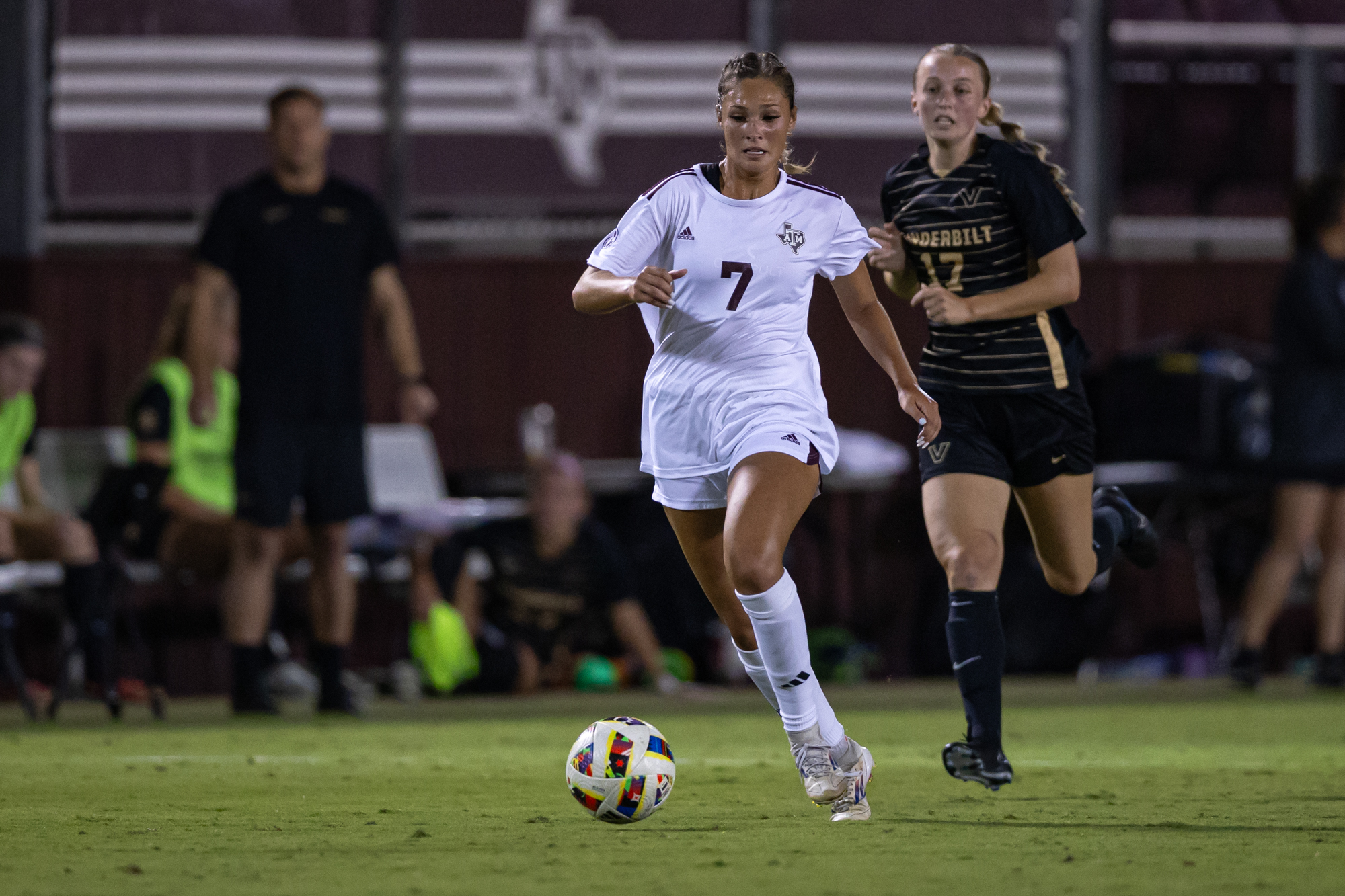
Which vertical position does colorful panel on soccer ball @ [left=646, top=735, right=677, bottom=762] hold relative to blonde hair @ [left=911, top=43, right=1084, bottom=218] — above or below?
below

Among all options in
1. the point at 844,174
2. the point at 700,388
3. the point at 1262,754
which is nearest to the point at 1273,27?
the point at 844,174

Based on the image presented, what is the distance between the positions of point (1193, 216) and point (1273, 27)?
150 centimetres

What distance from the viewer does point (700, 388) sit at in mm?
5496

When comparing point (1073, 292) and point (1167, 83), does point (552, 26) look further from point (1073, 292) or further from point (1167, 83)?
point (1073, 292)

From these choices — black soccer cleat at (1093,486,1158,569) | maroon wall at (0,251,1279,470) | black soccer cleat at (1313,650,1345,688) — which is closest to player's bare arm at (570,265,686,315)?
black soccer cleat at (1093,486,1158,569)

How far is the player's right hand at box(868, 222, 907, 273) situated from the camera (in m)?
6.27

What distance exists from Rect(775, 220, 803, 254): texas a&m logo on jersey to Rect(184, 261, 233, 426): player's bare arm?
15.1ft

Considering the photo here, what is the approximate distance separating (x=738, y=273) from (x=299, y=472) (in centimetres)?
438

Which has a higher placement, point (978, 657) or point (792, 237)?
point (792, 237)

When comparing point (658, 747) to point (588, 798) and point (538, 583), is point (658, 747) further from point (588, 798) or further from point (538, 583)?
point (538, 583)

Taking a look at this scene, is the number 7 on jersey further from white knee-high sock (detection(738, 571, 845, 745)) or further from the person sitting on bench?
the person sitting on bench

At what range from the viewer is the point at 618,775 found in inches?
206

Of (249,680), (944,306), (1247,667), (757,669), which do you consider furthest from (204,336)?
(1247,667)

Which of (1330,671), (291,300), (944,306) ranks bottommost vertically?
(1330,671)
